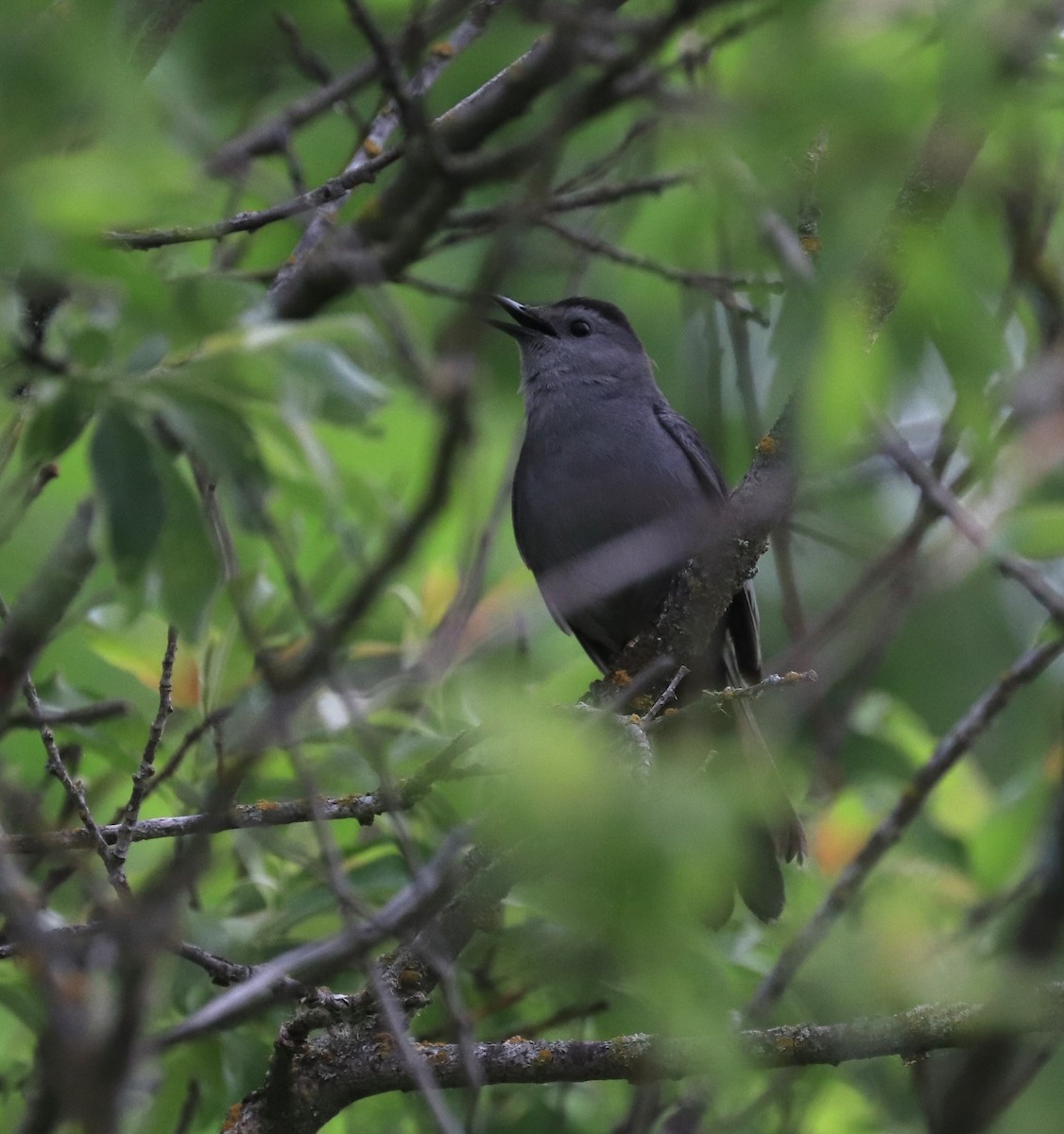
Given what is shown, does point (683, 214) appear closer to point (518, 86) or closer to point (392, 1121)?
point (518, 86)

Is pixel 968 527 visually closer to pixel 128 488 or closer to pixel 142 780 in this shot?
pixel 142 780

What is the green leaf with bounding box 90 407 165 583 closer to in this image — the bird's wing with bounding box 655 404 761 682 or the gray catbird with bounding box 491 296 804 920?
the gray catbird with bounding box 491 296 804 920

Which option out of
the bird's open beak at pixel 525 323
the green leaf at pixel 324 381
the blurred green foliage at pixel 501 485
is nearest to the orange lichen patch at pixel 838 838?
the blurred green foliage at pixel 501 485

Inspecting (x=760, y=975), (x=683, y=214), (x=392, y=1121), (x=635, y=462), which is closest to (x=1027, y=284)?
(x=683, y=214)

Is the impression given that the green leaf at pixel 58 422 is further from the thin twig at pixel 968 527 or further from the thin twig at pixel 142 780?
the thin twig at pixel 968 527

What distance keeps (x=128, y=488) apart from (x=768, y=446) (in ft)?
6.65

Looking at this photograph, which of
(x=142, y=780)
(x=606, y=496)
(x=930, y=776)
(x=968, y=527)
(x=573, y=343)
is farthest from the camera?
(x=573, y=343)

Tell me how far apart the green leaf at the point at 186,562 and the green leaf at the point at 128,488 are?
15cm

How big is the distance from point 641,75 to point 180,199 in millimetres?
732

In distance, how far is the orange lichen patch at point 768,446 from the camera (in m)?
3.61

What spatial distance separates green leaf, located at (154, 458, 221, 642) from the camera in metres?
2.13

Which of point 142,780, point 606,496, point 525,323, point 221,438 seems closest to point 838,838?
point 606,496

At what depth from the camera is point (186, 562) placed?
2137mm

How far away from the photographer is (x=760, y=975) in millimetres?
3982
